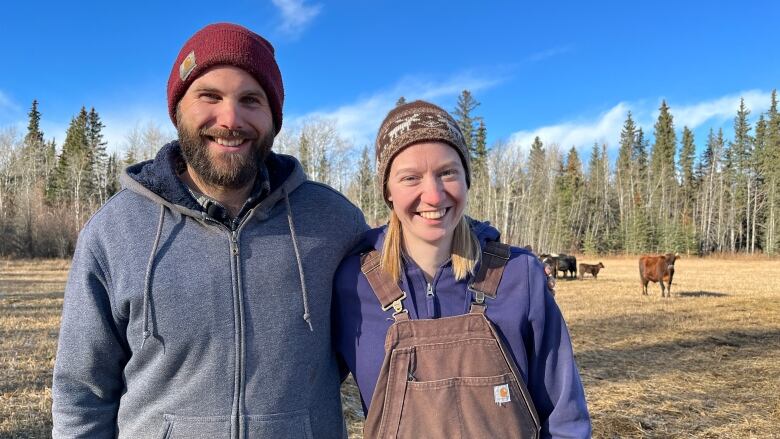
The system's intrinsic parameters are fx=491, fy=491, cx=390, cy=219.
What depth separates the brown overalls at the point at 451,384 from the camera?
5.86 ft

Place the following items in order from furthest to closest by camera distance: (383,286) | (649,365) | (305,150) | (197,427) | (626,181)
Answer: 1. (626,181)
2. (305,150)
3. (649,365)
4. (383,286)
5. (197,427)

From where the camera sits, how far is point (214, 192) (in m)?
2.01

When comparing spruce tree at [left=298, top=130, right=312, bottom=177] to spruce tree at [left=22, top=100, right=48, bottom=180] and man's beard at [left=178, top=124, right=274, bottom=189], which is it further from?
man's beard at [left=178, top=124, right=274, bottom=189]

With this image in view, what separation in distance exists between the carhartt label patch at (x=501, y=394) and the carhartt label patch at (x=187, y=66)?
1678 millimetres

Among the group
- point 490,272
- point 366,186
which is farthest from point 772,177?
point 490,272

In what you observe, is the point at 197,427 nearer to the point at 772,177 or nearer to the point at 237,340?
the point at 237,340

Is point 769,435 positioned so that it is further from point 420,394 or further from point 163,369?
point 163,369

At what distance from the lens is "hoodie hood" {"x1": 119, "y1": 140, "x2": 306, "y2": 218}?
1901 mm

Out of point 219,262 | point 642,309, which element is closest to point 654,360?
point 642,309

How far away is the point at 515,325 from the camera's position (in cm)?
187

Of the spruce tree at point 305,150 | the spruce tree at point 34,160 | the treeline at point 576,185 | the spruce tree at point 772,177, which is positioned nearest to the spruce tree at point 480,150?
the treeline at point 576,185

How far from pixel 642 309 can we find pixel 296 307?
48.4 feet

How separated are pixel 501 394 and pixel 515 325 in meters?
0.26

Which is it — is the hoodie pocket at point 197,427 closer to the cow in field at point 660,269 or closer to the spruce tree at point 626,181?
the cow in field at point 660,269
